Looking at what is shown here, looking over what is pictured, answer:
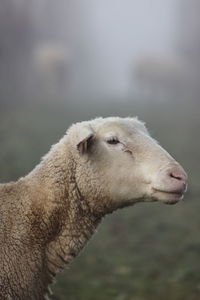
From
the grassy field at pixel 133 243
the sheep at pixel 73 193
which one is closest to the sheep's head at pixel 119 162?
the sheep at pixel 73 193

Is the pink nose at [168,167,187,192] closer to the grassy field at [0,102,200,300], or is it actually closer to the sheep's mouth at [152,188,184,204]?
the sheep's mouth at [152,188,184,204]

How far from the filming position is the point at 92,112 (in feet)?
61.3

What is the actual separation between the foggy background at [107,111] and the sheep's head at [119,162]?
7.80 ft

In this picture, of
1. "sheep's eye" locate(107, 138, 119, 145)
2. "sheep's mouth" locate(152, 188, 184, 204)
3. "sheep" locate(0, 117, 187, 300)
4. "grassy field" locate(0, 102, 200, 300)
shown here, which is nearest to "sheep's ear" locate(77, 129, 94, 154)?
"sheep" locate(0, 117, 187, 300)

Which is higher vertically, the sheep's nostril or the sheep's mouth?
the sheep's nostril

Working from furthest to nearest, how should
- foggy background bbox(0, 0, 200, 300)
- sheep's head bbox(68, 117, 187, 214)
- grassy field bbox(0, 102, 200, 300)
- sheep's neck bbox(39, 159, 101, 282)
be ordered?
foggy background bbox(0, 0, 200, 300), grassy field bbox(0, 102, 200, 300), sheep's neck bbox(39, 159, 101, 282), sheep's head bbox(68, 117, 187, 214)

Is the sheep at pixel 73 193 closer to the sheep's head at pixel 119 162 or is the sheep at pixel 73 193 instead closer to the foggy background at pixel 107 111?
the sheep's head at pixel 119 162

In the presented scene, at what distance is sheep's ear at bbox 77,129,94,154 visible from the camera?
3639 mm

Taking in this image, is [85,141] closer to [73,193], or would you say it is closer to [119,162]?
[119,162]

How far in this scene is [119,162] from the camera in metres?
3.69

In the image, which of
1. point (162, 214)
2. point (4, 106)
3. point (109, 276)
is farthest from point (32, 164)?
point (4, 106)

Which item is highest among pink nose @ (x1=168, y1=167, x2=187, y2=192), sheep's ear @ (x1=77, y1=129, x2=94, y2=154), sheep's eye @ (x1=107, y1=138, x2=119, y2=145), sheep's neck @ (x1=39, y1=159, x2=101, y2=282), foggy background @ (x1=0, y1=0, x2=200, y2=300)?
foggy background @ (x1=0, y1=0, x2=200, y2=300)

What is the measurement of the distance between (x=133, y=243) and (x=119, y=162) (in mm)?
4842

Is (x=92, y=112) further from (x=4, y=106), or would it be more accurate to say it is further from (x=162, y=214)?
(x=162, y=214)
